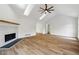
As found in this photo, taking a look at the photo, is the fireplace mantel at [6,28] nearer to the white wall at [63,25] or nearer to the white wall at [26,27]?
the white wall at [26,27]

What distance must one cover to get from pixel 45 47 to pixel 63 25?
0.51m

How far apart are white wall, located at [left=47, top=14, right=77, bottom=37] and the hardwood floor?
0.38 feet

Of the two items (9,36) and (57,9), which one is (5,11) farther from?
(57,9)

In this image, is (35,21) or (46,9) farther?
(35,21)

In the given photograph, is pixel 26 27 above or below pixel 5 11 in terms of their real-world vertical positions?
below

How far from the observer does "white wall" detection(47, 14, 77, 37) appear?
2066 millimetres

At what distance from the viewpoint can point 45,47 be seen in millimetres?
2066

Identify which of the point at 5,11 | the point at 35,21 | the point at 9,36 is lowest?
the point at 9,36

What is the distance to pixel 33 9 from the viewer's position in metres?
2.06

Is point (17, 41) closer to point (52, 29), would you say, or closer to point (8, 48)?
point (8, 48)

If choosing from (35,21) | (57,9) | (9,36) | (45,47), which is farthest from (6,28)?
(57,9)
